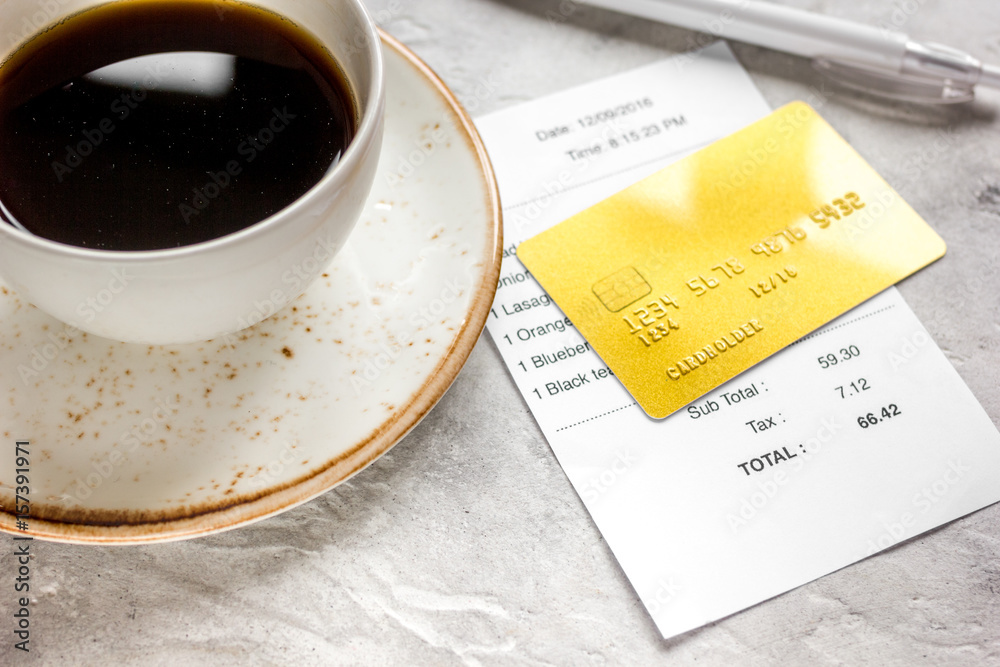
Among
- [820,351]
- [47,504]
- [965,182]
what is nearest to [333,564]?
[47,504]

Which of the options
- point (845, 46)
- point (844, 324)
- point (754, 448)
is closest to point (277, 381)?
point (754, 448)

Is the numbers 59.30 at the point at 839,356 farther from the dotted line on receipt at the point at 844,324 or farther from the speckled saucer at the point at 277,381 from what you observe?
the speckled saucer at the point at 277,381

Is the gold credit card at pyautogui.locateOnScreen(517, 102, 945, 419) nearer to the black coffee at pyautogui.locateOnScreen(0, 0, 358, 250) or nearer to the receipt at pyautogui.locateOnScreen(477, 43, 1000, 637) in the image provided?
the receipt at pyautogui.locateOnScreen(477, 43, 1000, 637)

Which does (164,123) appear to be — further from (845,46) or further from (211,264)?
(845,46)

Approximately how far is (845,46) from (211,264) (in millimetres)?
713

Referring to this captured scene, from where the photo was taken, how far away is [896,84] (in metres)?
0.80

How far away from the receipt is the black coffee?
22 centimetres

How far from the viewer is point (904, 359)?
25.4 inches

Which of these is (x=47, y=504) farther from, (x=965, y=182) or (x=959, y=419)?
(x=965, y=182)

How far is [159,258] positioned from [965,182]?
0.76 m

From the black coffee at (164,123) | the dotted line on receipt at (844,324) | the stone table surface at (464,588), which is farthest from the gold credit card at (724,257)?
the black coffee at (164,123)

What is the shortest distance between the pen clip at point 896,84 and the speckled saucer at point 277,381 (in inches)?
18.1

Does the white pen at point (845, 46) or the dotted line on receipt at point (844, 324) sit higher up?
the white pen at point (845, 46)

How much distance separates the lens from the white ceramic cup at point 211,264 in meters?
0.40
